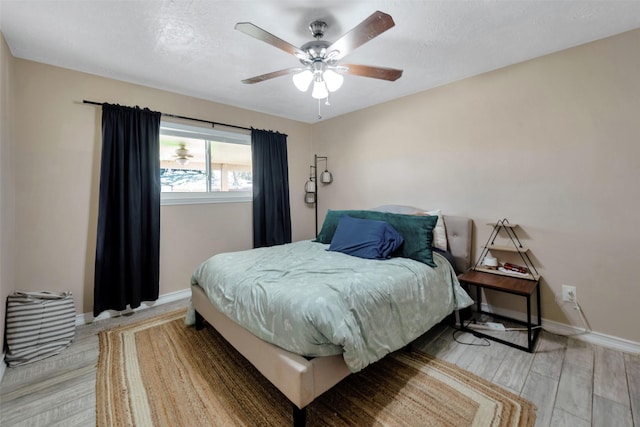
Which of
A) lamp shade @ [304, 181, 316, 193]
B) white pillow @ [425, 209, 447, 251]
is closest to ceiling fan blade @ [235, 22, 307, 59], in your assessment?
white pillow @ [425, 209, 447, 251]

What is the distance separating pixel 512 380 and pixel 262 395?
5.17 ft

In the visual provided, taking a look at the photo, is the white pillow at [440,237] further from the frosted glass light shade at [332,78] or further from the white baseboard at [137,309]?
the white baseboard at [137,309]

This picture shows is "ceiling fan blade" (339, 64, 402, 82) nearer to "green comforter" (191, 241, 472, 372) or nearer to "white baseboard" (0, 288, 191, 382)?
"green comforter" (191, 241, 472, 372)

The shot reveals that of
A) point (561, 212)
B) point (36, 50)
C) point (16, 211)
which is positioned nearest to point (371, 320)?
point (561, 212)

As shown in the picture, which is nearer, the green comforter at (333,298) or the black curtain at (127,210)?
the green comforter at (333,298)

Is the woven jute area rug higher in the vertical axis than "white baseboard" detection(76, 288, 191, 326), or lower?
lower

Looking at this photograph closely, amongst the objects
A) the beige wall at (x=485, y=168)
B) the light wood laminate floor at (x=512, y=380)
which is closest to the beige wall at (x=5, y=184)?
the beige wall at (x=485, y=168)

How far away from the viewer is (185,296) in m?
3.11

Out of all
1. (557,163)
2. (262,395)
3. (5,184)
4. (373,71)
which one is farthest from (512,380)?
(5,184)

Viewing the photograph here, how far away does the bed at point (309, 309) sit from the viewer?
1.32 meters

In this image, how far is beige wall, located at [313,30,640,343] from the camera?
6.55 ft

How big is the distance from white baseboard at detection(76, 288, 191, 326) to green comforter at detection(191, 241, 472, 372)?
39.0 inches

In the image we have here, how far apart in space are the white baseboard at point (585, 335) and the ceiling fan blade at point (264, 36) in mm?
2881

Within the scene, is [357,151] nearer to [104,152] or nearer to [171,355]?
[104,152]
